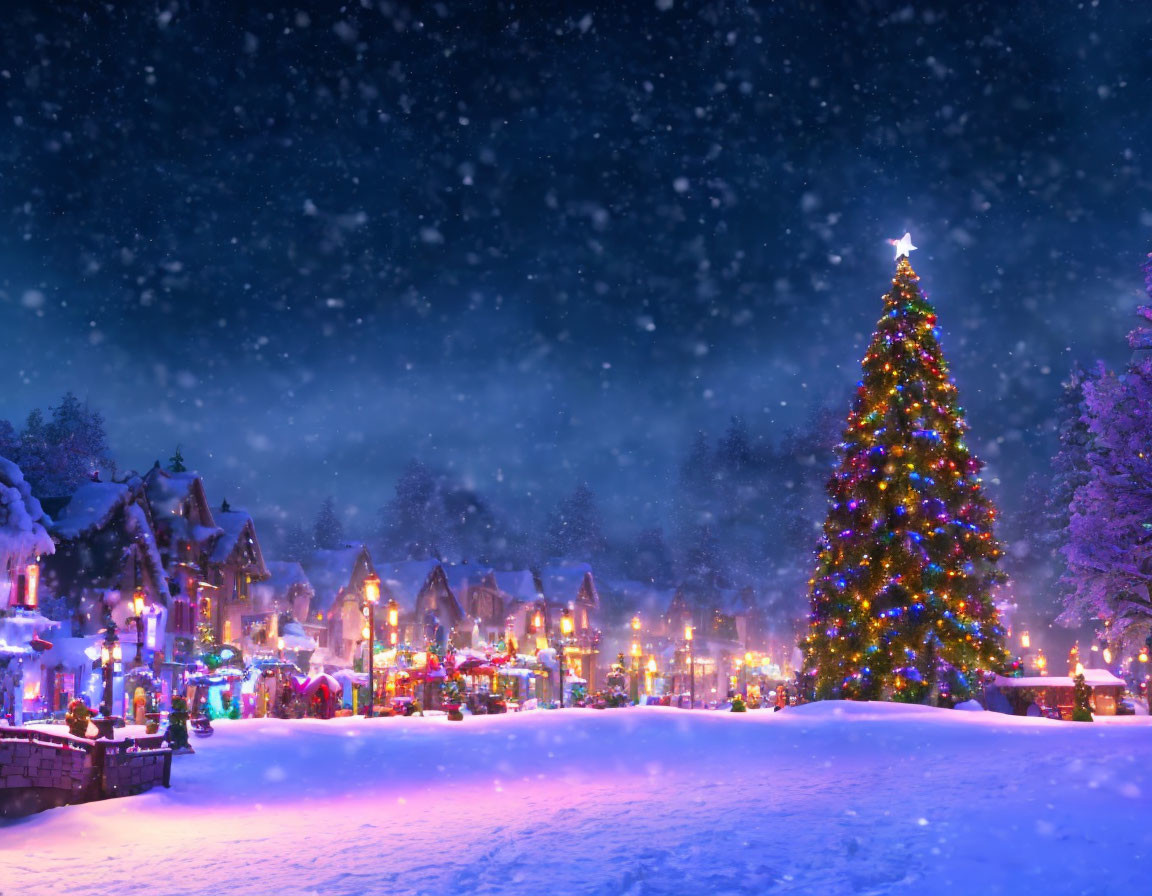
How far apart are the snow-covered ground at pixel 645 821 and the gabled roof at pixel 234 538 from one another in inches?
1166

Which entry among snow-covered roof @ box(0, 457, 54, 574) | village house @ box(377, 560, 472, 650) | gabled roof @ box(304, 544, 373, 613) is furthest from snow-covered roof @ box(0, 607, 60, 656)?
village house @ box(377, 560, 472, 650)

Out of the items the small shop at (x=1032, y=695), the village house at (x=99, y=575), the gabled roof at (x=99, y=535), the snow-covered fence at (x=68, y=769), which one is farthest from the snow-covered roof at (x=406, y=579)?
the snow-covered fence at (x=68, y=769)

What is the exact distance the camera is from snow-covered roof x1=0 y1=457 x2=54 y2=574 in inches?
1277

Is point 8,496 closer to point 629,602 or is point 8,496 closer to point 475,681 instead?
point 475,681

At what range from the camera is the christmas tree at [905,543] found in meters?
30.7

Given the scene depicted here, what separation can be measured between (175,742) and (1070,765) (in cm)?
1717

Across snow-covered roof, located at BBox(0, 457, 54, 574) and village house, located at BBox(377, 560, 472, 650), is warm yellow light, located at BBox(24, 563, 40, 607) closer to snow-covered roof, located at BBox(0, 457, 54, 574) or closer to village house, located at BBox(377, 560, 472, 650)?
snow-covered roof, located at BBox(0, 457, 54, 574)

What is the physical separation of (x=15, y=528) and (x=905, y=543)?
91.3 feet

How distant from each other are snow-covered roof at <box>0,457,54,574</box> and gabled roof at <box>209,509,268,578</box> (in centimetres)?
1686

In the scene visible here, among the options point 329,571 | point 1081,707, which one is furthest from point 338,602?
point 1081,707

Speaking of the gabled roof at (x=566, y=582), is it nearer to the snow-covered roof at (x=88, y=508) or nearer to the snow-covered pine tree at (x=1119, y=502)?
the snow-covered roof at (x=88, y=508)

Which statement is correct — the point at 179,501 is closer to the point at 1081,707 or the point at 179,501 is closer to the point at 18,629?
the point at 18,629

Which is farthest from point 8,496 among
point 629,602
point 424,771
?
point 629,602

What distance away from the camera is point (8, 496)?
107 ft
